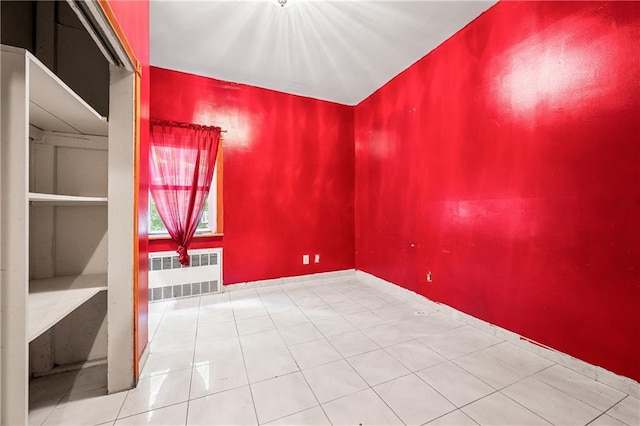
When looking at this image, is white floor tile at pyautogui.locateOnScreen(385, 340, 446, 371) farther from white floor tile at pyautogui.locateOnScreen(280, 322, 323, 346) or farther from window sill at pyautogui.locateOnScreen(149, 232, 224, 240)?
window sill at pyautogui.locateOnScreen(149, 232, 224, 240)

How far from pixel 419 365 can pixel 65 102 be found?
2.73 meters

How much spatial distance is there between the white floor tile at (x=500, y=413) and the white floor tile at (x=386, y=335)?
74 cm

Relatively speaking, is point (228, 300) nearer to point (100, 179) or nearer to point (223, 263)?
point (223, 263)

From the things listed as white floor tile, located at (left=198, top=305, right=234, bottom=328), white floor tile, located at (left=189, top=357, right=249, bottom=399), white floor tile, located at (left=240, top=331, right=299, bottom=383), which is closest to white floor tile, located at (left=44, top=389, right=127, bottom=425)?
white floor tile, located at (left=189, top=357, right=249, bottom=399)

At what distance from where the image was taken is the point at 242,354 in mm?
1997

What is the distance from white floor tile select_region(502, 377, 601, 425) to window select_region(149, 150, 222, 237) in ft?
11.0

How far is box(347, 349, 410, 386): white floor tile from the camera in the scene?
1714 millimetres

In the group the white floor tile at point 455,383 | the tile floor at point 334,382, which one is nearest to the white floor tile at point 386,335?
the tile floor at point 334,382

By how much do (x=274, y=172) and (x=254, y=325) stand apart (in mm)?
2148

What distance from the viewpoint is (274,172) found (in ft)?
12.3

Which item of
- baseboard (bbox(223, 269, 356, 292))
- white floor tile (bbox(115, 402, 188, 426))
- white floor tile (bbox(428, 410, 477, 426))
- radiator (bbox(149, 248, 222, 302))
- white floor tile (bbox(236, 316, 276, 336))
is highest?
radiator (bbox(149, 248, 222, 302))

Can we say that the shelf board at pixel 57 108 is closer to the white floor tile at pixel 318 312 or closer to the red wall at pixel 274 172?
the red wall at pixel 274 172

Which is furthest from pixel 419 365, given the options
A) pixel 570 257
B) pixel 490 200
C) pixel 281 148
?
pixel 281 148

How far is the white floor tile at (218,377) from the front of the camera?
5.29 feet
